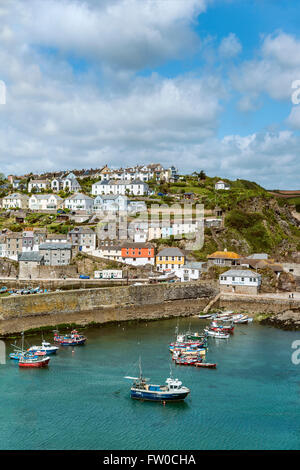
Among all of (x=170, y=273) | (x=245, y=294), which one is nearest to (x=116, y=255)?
(x=170, y=273)

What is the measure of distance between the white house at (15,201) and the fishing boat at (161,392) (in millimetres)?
49401

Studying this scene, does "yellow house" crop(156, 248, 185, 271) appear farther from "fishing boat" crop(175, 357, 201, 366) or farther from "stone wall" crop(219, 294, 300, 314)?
"fishing boat" crop(175, 357, 201, 366)

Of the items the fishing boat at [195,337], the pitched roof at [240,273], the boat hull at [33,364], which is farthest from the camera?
the pitched roof at [240,273]

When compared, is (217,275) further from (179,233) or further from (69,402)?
(69,402)

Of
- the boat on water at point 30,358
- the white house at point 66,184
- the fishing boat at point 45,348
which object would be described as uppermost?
the white house at point 66,184

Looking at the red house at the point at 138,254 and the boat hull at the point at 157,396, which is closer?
the boat hull at the point at 157,396

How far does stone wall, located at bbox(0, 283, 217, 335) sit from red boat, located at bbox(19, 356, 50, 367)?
19.8 feet

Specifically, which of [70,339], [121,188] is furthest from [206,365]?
[121,188]

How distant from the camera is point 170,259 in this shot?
45688 mm

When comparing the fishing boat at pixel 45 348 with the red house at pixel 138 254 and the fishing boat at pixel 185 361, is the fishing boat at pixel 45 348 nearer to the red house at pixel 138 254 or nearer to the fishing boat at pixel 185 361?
the fishing boat at pixel 185 361

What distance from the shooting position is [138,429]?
18.3m

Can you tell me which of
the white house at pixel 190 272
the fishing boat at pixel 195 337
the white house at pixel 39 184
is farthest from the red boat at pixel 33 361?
the white house at pixel 39 184

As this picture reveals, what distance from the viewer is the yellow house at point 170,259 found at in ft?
149
